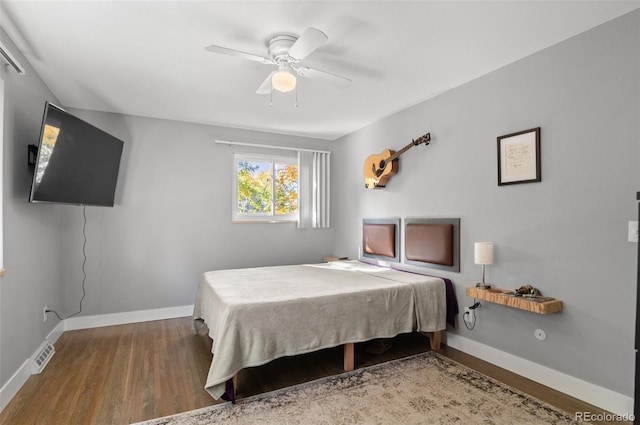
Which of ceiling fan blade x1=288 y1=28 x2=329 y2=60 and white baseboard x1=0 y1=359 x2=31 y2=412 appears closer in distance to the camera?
ceiling fan blade x1=288 y1=28 x2=329 y2=60

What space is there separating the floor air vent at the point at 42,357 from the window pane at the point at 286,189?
9.44 ft

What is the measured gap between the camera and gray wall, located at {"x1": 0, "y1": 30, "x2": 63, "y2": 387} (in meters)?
2.21

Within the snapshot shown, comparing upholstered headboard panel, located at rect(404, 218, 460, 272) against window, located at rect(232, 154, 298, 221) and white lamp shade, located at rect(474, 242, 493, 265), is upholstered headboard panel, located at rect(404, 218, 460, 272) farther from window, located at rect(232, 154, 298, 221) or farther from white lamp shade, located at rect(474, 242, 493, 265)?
window, located at rect(232, 154, 298, 221)

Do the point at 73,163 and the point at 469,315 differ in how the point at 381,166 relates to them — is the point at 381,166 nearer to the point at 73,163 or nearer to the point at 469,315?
the point at 469,315

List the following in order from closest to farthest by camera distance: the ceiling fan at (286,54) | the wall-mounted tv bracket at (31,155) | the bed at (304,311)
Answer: the ceiling fan at (286,54), the bed at (304,311), the wall-mounted tv bracket at (31,155)

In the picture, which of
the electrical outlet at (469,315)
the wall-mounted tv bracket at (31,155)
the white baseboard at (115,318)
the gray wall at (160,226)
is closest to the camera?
the wall-mounted tv bracket at (31,155)

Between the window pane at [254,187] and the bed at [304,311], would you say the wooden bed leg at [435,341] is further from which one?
the window pane at [254,187]

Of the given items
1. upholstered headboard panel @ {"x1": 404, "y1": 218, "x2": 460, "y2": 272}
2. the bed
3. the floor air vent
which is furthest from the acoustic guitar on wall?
the floor air vent

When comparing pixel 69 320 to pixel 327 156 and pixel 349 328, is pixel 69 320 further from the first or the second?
pixel 327 156

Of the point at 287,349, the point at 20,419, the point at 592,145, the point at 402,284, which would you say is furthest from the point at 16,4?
the point at 592,145

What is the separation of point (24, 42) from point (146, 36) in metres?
0.90

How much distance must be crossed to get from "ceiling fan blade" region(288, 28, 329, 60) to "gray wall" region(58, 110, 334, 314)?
8.60 feet

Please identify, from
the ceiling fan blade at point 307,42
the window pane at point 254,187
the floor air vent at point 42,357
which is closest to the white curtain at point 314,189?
the window pane at point 254,187

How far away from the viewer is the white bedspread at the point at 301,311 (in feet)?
7.08
